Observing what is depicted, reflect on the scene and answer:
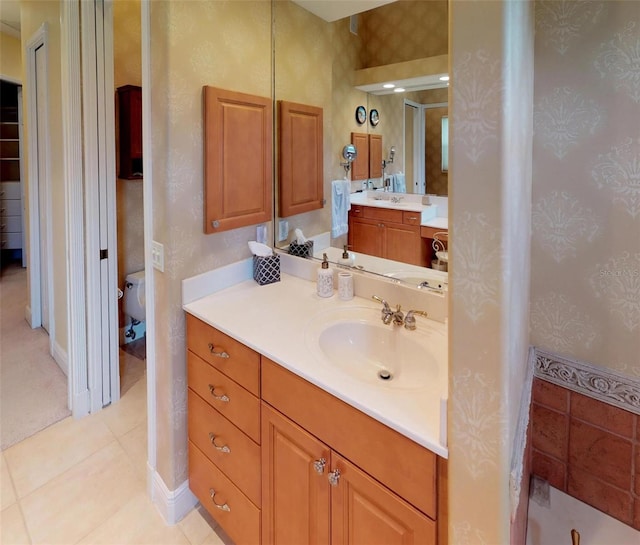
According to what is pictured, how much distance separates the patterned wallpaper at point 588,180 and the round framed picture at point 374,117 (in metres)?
0.61

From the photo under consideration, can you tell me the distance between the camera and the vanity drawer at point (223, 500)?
4.58ft

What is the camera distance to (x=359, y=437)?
1001 millimetres

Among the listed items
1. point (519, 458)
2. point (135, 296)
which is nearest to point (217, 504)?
point (519, 458)

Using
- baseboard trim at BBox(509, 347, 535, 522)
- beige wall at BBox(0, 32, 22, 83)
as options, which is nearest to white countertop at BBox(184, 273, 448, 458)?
baseboard trim at BBox(509, 347, 535, 522)

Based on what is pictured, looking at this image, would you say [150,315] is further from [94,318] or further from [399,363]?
[399,363]

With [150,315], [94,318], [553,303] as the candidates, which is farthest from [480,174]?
[94,318]

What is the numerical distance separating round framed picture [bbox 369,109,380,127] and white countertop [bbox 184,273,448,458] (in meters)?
0.70

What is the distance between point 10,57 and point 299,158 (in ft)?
15.9

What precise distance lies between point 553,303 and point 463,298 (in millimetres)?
596

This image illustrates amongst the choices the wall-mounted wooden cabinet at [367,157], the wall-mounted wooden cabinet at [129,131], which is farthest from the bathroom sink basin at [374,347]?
the wall-mounted wooden cabinet at [129,131]

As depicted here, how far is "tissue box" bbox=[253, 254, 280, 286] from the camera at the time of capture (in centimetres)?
183

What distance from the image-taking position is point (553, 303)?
1.17 meters

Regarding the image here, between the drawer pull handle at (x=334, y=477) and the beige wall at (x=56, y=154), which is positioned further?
the beige wall at (x=56, y=154)

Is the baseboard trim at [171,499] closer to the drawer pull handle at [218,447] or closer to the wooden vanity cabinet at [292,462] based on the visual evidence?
the wooden vanity cabinet at [292,462]
